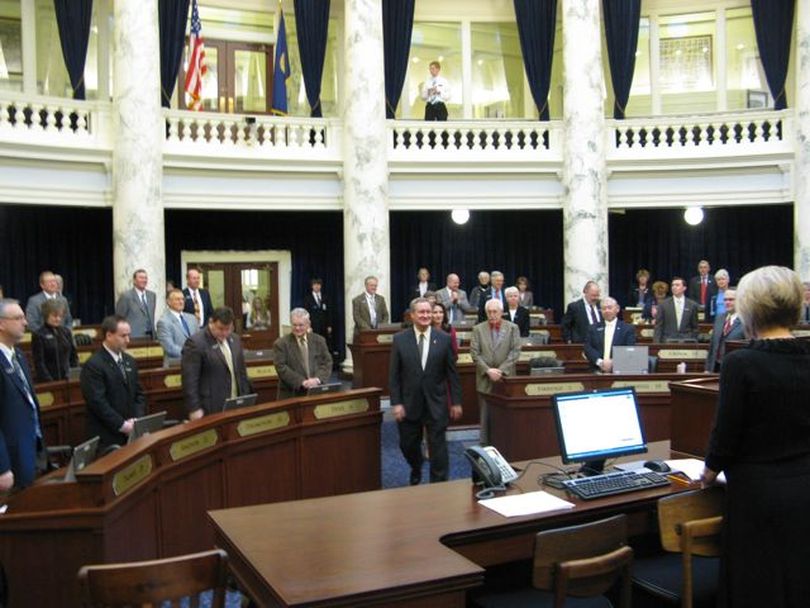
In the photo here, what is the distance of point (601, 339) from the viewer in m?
7.52

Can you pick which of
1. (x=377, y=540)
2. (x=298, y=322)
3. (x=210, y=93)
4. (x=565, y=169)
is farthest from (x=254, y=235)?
(x=377, y=540)

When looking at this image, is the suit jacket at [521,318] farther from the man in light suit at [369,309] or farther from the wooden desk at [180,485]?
the wooden desk at [180,485]

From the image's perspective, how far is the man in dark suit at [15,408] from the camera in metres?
4.25

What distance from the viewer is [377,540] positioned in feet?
9.68

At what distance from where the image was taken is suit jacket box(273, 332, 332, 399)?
6.55 meters

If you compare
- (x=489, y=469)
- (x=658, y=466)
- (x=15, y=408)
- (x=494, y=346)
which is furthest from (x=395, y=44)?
(x=489, y=469)

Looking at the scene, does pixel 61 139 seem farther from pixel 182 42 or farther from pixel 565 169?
pixel 565 169

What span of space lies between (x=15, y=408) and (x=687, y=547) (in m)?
3.21

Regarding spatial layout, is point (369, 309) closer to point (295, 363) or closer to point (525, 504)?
point (295, 363)

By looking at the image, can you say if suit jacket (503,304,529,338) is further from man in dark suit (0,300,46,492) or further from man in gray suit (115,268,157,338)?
man in dark suit (0,300,46,492)

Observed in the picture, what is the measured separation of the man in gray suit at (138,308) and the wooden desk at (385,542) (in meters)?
6.14

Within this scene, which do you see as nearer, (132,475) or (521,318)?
(132,475)

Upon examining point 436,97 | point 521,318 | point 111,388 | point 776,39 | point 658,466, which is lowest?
point 658,466

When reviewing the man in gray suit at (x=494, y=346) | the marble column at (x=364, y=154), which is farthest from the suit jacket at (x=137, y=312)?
the man in gray suit at (x=494, y=346)
